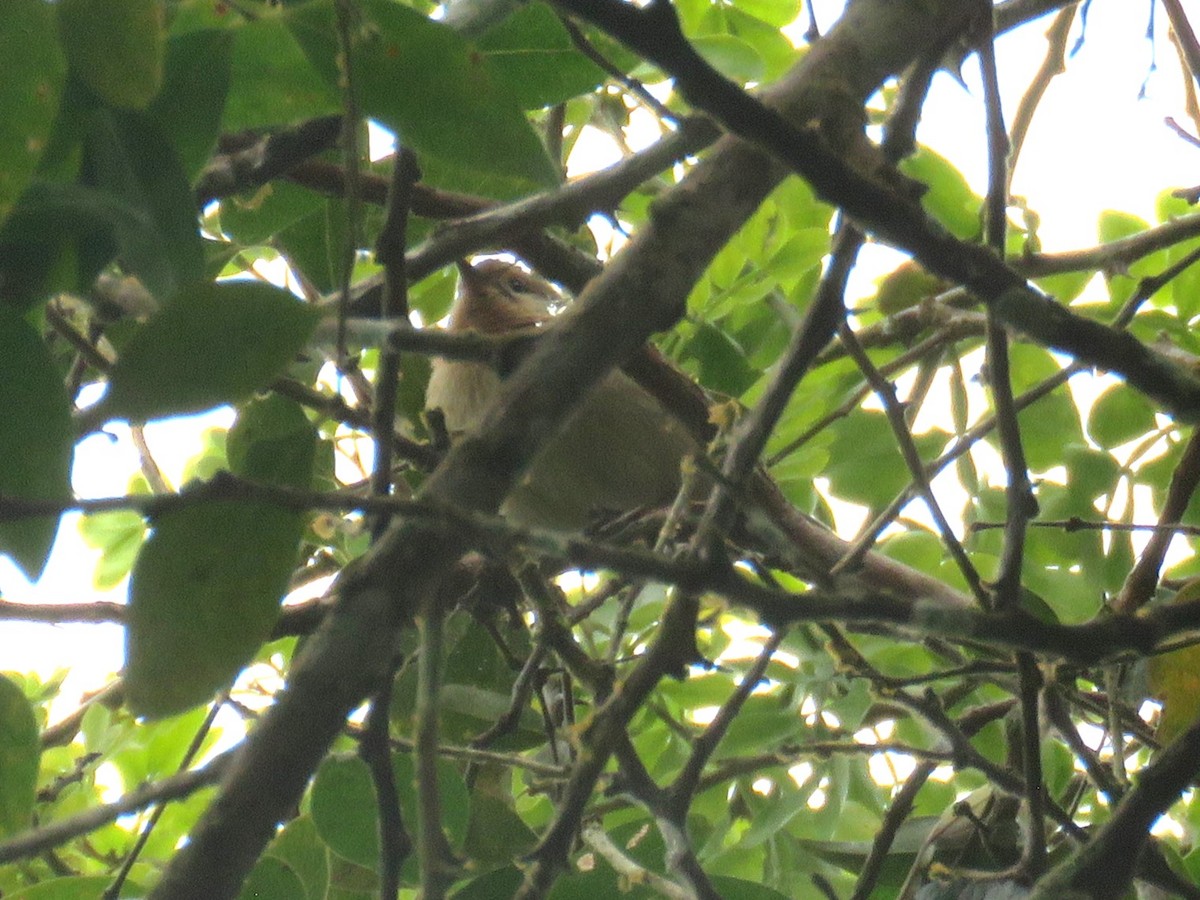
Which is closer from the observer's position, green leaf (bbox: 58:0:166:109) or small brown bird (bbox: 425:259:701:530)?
green leaf (bbox: 58:0:166:109)

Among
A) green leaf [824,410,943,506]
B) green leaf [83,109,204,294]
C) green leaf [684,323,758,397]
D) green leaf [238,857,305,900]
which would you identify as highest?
green leaf [684,323,758,397]

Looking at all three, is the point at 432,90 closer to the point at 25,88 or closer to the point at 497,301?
the point at 25,88

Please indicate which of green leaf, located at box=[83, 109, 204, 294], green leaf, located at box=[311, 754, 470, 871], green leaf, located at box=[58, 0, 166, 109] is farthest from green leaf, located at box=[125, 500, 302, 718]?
green leaf, located at box=[311, 754, 470, 871]

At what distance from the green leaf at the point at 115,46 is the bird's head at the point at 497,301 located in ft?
6.48

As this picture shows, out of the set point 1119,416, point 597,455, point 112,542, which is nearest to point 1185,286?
point 1119,416

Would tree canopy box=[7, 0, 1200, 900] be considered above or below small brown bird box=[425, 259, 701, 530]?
below

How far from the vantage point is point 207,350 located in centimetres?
82

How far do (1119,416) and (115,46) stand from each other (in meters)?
1.60

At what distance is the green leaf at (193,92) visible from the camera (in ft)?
2.87

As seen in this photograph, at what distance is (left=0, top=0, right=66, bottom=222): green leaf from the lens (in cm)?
74

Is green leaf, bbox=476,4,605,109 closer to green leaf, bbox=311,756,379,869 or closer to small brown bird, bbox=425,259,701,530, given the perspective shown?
green leaf, bbox=311,756,379,869

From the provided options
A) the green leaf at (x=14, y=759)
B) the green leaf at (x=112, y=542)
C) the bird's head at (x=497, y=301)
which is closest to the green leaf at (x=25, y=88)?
the green leaf at (x=14, y=759)

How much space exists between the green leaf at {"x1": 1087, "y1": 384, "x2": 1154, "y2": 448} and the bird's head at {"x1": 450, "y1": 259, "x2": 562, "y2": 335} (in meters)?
1.19

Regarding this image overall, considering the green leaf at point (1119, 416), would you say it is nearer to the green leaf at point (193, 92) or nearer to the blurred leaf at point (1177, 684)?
the blurred leaf at point (1177, 684)
